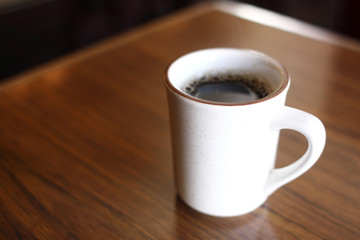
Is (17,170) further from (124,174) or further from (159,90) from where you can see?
(159,90)

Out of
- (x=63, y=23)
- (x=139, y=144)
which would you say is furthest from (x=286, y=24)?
(x=63, y=23)

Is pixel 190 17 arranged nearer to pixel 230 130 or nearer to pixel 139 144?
pixel 139 144

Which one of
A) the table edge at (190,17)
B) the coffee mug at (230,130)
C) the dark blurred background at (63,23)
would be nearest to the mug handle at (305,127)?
the coffee mug at (230,130)

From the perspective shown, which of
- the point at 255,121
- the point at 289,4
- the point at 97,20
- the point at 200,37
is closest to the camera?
the point at 255,121

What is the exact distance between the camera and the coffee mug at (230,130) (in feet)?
1.24

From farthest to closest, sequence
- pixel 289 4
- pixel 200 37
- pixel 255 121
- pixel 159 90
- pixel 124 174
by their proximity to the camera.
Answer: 1. pixel 289 4
2. pixel 200 37
3. pixel 159 90
4. pixel 124 174
5. pixel 255 121

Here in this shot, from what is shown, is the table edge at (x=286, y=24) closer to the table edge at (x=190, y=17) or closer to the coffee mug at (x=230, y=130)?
the table edge at (x=190, y=17)

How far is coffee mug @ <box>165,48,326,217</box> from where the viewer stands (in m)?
0.38

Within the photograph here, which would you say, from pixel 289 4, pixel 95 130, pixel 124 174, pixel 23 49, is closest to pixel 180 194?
pixel 124 174

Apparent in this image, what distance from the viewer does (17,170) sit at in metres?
0.55

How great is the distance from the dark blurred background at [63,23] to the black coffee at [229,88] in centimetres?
103

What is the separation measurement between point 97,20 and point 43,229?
1.16m

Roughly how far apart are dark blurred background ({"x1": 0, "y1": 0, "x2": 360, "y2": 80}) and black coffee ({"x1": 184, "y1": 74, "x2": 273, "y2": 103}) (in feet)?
3.39

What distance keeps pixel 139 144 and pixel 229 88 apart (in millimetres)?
186
